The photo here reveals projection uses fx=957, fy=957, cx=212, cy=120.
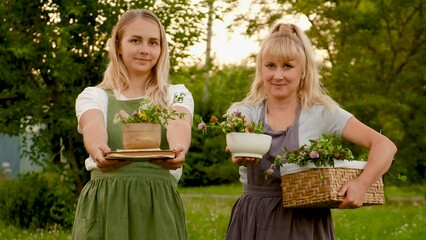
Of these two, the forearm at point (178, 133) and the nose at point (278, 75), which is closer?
the forearm at point (178, 133)

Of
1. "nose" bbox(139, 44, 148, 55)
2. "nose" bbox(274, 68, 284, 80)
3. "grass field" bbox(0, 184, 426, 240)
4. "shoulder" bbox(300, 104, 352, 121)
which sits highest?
"nose" bbox(139, 44, 148, 55)

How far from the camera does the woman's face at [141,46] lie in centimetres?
405

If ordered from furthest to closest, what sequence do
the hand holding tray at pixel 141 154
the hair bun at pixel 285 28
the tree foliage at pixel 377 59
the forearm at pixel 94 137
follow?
1. the tree foliage at pixel 377 59
2. the hair bun at pixel 285 28
3. the forearm at pixel 94 137
4. the hand holding tray at pixel 141 154

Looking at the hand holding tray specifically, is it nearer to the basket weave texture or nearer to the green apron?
the green apron

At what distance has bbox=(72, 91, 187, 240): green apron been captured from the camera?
12.7 feet

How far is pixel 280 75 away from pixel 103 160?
1.05 metres

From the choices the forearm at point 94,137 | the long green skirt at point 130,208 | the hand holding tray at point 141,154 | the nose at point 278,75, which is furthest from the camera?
the nose at point 278,75

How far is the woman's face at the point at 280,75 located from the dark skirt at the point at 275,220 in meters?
0.45

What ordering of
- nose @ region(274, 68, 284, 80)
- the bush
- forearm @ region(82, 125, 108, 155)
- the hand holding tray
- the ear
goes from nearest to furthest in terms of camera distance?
the hand holding tray
forearm @ region(82, 125, 108, 155)
the ear
nose @ region(274, 68, 284, 80)
the bush

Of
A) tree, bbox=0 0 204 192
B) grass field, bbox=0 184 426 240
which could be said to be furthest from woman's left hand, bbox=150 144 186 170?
tree, bbox=0 0 204 192

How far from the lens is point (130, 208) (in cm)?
390

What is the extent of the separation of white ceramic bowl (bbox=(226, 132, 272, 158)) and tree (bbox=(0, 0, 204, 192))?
5411 mm

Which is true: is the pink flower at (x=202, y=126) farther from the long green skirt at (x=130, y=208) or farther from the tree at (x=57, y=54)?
the tree at (x=57, y=54)

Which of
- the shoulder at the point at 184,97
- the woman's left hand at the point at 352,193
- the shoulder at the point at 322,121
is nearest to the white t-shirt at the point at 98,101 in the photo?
the shoulder at the point at 184,97
